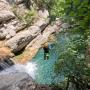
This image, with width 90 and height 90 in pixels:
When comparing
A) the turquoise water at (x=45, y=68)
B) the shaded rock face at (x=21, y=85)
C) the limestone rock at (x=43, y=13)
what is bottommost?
the limestone rock at (x=43, y=13)

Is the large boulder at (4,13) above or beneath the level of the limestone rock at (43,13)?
above

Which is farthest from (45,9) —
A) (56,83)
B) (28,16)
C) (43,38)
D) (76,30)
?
(76,30)

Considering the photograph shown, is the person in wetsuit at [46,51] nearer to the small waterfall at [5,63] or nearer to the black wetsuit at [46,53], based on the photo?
the black wetsuit at [46,53]

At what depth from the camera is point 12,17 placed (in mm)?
21969

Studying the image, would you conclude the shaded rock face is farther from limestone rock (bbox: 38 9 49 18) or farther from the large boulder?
limestone rock (bbox: 38 9 49 18)

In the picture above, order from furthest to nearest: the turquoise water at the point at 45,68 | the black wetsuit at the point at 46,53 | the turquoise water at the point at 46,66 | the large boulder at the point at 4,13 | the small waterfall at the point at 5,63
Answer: the large boulder at the point at 4,13 → the black wetsuit at the point at 46,53 → the small waterfall at the point at 5,63 → the turquoise water at the point at 45,68 → the turquoise water at the point at 46,66

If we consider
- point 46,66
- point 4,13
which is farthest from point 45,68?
point 4,13

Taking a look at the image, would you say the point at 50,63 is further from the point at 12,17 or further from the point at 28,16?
the point at 28,16

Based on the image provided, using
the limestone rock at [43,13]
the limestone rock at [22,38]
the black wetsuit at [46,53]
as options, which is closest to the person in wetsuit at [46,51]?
the black wetsuit at [46,53]

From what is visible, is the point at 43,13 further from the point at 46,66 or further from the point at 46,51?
the point at 46,66

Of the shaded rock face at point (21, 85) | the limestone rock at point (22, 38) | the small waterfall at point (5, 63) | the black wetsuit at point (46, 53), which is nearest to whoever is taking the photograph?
the shaded rock face at point (21, 85)

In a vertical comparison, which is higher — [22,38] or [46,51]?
[22,38]

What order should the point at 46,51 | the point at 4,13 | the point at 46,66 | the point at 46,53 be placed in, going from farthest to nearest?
the point at 4,13
the point at 46,51
the point at 46,53
the point at 46,66

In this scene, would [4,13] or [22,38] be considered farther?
[4,13]
